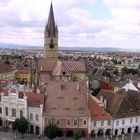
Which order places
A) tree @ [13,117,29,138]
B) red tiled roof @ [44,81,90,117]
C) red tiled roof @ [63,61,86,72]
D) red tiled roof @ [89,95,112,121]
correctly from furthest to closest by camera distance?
1. red tiled roof @ [63,61,86,72]
2. red tiled roof @ [89,95,112,121]
3. red tiled roof @ [44,81,90,117]
4. tree @ [13,117,29,138]

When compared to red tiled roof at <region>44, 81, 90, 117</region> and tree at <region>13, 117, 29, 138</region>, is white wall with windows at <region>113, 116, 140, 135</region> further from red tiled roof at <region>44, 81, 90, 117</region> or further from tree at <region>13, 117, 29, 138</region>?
tree at <region>13, 117, 29, 138</region>

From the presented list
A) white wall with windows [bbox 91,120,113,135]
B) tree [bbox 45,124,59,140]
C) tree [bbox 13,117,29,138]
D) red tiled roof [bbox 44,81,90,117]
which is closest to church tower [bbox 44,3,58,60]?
red tiled roof [bbox 44,81,90,117]

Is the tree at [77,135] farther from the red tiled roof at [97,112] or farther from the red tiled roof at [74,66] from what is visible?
the red tiled roof at [74,66]

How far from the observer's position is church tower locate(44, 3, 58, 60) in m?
136

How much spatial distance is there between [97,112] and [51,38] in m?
66.2

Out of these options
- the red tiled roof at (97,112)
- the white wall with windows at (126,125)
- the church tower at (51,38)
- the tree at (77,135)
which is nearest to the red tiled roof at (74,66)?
the church tower at (51,38)

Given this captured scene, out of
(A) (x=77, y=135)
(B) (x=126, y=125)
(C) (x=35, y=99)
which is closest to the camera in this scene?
(A) (x=77, y=135)

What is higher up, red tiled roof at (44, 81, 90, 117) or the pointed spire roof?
the pointed spire roof

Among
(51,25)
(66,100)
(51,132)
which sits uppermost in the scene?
(51,25)

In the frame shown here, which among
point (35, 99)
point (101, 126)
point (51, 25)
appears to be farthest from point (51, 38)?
point (101, 126)

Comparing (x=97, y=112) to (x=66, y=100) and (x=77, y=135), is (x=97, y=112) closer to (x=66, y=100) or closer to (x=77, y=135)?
(x=66, y=100)

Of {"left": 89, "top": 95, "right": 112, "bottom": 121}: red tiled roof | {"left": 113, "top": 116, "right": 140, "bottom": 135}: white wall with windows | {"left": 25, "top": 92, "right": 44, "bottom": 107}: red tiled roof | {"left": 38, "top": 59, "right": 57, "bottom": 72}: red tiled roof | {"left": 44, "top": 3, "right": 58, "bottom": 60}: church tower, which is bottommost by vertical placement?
{"left": 113, "top": 116, "right": 140, "bottom": 135}: white wall with windows

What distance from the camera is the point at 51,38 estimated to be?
13675 centimetres

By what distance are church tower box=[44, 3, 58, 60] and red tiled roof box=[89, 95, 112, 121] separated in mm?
62273
